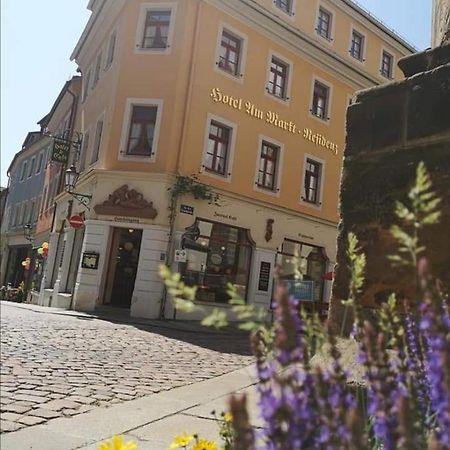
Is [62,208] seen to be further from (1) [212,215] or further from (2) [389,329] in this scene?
(2) [389,329]

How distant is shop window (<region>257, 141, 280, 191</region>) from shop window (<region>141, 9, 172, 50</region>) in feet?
14.8

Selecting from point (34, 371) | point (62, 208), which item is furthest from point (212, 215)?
point (34, 371)

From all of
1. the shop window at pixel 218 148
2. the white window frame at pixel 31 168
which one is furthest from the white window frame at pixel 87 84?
the white window frame at pixel 31 168

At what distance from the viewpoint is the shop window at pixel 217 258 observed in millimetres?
15781

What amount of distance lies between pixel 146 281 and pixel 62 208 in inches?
288

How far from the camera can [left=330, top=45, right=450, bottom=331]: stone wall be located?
1.98m

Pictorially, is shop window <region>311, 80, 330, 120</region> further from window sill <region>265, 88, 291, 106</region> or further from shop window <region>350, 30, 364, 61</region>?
shop window <region>350, 30, 364, 61</region>

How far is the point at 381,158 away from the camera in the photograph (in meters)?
2.19

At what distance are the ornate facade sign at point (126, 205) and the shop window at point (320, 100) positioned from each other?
7.63 m

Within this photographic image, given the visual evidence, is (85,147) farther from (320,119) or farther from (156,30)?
(320,119)

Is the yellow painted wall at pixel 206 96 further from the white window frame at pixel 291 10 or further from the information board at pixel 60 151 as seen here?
the information board at pixel 60 151

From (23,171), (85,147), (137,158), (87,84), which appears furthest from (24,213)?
(137,158)

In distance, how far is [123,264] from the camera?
645 inches

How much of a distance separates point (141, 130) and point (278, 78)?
530 cm
